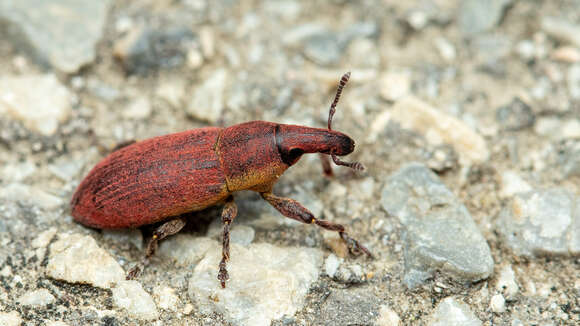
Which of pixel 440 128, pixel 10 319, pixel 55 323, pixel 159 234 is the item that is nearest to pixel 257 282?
pixel 159 234

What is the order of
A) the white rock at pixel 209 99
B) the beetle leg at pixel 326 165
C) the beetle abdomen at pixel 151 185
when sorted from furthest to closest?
the white rock at pixel 209 99 → the beetle leg at pixel 326 165 → the beetle abdomen at pixel 151 185

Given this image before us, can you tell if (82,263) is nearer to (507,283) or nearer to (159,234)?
(159,234)

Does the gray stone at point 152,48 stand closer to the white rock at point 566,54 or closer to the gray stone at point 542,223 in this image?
the gray stone at point 542,223

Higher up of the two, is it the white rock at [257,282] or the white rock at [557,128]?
the white rock at [557,128]

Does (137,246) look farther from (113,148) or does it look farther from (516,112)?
(516,112)

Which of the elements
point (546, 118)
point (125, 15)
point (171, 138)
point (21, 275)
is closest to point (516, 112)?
point (546, 118)

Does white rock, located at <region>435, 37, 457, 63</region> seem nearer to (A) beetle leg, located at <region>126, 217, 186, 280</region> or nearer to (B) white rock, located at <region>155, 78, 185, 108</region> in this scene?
(B) white rock, located at <region>155, 78, 185, 108</region>

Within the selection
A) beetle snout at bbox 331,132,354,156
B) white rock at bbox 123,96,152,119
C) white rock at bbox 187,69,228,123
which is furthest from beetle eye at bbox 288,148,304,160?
white rock at bbox 123,96,152,119

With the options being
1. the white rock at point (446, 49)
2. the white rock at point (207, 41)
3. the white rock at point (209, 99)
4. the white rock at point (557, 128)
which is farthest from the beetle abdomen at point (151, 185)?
the white rock at point (557, 128)
